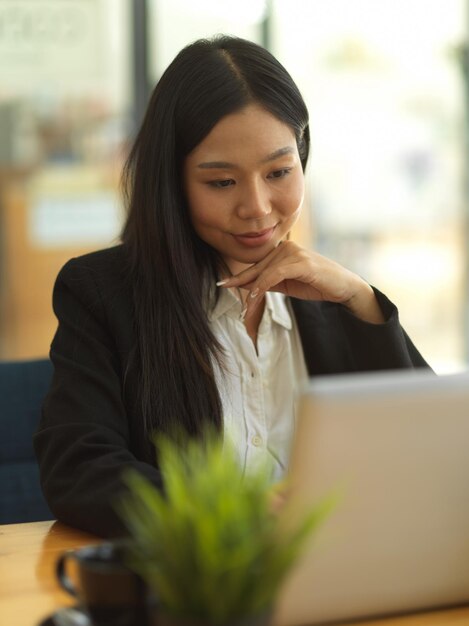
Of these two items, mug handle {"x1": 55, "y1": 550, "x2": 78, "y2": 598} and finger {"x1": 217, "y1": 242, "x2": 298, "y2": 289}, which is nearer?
mug handle {"x1": 55, "y1": 550, "x2": 78, "y2": 598}

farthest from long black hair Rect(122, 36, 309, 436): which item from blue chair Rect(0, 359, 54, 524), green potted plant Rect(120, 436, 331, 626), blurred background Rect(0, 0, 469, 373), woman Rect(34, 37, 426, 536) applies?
blurred background Rect(0, 0, 469, 373)

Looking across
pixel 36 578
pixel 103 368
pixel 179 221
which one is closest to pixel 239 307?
pixel 179 221

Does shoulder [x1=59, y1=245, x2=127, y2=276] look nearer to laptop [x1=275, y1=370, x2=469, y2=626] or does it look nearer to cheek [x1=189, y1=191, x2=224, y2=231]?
cheek [x1=189, y1=191, x2=224, y2=231]

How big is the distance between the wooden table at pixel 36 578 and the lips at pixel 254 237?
545mm

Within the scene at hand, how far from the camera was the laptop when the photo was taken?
0.97 metres

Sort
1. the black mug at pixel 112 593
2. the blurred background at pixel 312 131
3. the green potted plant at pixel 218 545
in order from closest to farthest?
1. the green potted plant at pixel 218 545
2. the black mug at pixel 112 593
3. the blurred background at pixel 312 131

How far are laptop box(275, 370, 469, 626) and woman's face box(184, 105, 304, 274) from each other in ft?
2.55

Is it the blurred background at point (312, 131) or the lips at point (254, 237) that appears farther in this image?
the blurred background at point (312, 131)

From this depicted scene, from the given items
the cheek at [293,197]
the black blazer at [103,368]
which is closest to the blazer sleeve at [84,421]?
the black blazer at [103,368]

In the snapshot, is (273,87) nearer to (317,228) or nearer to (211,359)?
(211,359)

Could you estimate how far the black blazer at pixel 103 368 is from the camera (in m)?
1.46

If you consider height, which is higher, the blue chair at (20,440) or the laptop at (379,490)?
the laptop at (379,490)

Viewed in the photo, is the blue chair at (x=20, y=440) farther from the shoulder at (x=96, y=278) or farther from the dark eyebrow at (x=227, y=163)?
the dark eyebrow at (x=227, y=163)

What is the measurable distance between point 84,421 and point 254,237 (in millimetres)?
418
